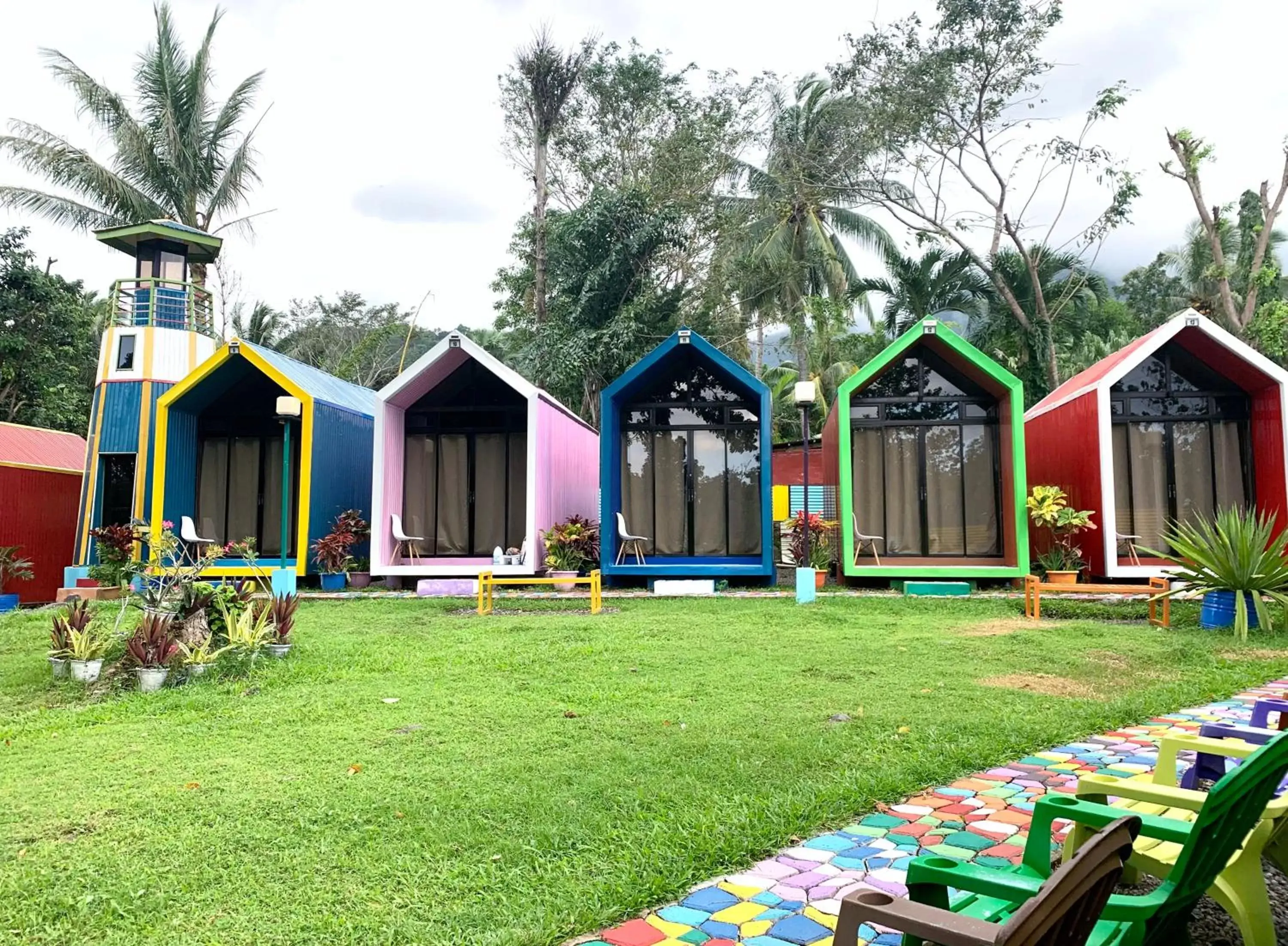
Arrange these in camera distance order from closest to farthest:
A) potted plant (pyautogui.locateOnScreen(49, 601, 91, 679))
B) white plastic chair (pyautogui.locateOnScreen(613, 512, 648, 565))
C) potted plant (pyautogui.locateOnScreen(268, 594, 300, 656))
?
potted plant (pyautogui.locateOnScreen(49, 601, 91, 679)) → potted plant (pyautogui.locateOnScreen(268, 594, 300, 656)) → white plastic chair (pyautogui.locateOnScreen(613, 512, 648, 565))

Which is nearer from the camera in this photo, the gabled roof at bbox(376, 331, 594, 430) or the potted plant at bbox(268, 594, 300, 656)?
the potted plant at bbox(268, 594, 300, 656)

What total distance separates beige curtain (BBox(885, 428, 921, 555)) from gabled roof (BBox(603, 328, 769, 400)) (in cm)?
238

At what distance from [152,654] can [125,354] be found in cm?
1088

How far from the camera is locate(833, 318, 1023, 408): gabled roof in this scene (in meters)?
12.6

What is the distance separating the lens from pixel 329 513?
567 inches

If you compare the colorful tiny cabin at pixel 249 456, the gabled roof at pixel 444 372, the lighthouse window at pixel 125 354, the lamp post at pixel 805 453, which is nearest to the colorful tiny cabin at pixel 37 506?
the lighthouse window at pixel 125 354

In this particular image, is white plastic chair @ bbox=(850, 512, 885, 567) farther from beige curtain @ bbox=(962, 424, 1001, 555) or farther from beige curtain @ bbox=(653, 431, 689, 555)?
beige curtain @ bbox=(653, 431, 689, 555)

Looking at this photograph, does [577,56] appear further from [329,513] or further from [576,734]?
[576,734]

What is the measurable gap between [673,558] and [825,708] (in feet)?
28.5

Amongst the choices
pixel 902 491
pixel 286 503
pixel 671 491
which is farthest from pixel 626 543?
pixel 286 503

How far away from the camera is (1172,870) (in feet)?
6.10

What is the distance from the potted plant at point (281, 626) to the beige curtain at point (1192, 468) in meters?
12.3

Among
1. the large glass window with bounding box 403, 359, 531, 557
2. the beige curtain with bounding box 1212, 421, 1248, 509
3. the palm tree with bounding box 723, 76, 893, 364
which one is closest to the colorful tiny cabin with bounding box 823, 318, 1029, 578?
the beige curtain with bounding box 1212, 421, 1248, 509

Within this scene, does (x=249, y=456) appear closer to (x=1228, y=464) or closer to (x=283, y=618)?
(x=283, y=618)
